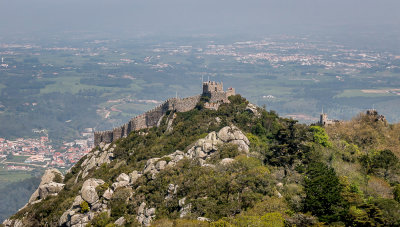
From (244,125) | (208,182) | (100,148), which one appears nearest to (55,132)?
(100,148)

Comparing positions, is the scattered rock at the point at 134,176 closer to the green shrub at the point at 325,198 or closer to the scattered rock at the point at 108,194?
the scattered rock at the point at 108,194

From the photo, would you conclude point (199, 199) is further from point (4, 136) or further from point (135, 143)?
point (4, 136)

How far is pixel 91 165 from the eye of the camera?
158ft

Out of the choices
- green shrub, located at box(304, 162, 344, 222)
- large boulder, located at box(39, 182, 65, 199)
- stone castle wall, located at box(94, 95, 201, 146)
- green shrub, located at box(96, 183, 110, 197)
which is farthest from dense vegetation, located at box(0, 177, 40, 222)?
green shrub, located at box(304, 162, 344, 222)

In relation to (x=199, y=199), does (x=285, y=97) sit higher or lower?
lower

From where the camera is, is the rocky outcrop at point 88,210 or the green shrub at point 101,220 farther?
the rocky outcrop at point 88,210

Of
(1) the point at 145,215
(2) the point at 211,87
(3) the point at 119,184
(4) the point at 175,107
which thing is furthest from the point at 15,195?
(1) the point at 145,215

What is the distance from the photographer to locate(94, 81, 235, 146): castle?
51.6 m

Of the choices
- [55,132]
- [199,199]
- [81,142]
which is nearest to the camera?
[199,199]

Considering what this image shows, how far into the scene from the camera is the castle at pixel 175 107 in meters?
51.6

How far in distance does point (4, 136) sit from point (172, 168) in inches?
5208

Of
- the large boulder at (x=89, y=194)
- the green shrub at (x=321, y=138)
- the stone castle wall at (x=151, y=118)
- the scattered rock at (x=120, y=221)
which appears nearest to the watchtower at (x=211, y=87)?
the stone castle wall at (x=151, y=118)

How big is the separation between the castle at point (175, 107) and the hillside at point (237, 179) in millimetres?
2674

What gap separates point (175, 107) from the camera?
5184cm
